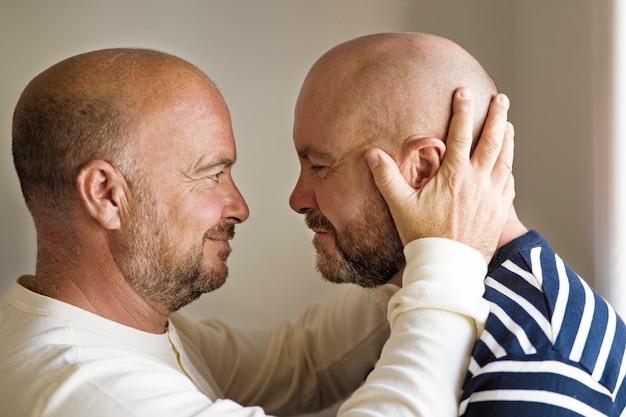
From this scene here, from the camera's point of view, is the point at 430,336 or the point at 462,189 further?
the point at 462,189

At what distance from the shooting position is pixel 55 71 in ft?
4.65

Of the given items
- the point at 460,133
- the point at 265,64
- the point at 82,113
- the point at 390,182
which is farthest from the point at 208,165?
the point at 265,64

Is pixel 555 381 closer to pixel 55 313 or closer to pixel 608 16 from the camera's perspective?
pixel 608 16

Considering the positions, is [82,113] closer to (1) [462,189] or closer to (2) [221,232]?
(2) [221,232]

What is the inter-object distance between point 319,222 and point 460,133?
14.1 inches

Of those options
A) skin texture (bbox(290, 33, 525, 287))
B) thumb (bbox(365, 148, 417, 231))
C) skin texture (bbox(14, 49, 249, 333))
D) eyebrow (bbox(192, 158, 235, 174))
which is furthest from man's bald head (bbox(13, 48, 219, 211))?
thumb (bbox(365, 148, 417, 231))

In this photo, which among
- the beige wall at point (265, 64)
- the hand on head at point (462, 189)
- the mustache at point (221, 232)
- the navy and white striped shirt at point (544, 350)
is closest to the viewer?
the navy and white striped shirt at point (544, 350)

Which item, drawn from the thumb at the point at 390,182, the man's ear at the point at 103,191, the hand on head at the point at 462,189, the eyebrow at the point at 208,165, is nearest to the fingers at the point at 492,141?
the hand on head at the point at 462,189

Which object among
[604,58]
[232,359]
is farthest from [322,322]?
[604,58]

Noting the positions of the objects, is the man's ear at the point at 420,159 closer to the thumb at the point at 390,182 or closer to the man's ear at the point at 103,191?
the thumb at the point at 390,182

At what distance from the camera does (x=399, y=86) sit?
1.37m

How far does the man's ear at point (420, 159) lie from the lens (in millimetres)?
1337

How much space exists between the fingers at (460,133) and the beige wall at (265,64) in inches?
17.7

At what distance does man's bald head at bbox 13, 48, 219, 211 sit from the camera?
1.37m
